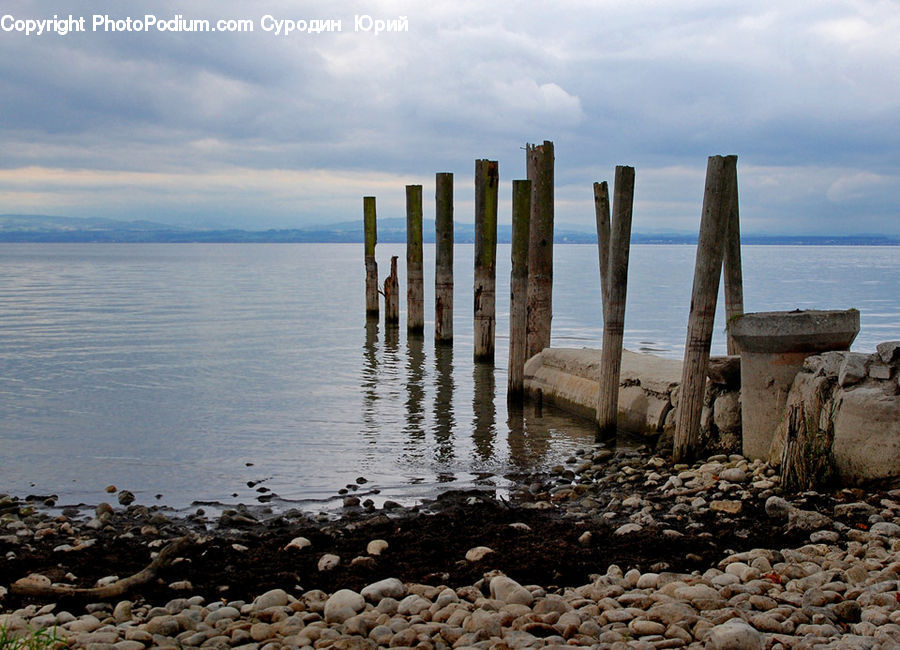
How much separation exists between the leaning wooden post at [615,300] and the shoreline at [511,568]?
7.24 ft

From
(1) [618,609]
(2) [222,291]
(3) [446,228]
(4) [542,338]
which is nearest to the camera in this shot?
(1) [618,609]

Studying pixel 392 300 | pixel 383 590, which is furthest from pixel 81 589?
pixel 392 300

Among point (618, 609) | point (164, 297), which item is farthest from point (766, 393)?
point (164, 297)

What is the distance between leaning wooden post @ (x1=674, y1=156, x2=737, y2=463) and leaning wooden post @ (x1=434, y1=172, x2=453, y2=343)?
11.8 metres

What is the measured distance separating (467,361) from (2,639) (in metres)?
15.9

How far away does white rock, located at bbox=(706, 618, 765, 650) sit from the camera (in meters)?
4.49

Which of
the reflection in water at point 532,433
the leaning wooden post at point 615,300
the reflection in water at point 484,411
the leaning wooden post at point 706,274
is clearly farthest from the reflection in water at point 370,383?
the leaning wooden post at point 706,274

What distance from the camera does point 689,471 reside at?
28.5ft

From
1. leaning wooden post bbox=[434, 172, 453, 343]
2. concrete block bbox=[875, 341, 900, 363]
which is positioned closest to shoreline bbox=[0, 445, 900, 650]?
concrete block bbox=[875, 341, 900, 363]

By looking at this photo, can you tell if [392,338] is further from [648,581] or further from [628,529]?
[648,581]

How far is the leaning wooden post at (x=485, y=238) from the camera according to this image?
17078 mm

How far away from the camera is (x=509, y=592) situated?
536 cm

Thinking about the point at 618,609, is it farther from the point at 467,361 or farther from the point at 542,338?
the point at 467,361

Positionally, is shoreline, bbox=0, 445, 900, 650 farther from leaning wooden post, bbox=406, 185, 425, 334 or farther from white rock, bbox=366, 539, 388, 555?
leaning wooden post, bbox=406, 185, 425, 334
